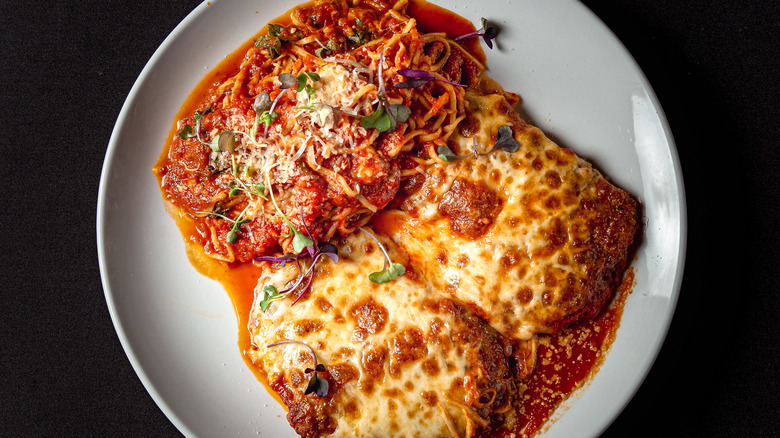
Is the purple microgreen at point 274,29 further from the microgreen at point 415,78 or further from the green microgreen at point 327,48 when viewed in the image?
the microgreen at point 415,78

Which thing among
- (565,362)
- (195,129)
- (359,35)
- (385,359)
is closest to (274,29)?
(359,35)

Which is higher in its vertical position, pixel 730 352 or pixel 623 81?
pixel 623 81

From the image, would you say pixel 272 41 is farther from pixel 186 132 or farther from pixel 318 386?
pixel 318 386

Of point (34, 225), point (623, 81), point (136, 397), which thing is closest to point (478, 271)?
point (623, 81)

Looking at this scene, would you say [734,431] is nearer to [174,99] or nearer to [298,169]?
[298,169]

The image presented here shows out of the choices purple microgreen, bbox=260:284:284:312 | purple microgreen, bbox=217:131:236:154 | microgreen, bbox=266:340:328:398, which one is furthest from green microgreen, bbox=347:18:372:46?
microgreen, bbox=266:340:328:398

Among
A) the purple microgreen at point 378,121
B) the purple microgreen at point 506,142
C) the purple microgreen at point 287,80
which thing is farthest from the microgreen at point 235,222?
the purple microgreen at point 506,142

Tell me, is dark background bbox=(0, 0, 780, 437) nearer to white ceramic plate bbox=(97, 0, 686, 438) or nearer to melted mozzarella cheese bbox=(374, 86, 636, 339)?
white ceramic plate bbox=(97, 0, 686, 438)
